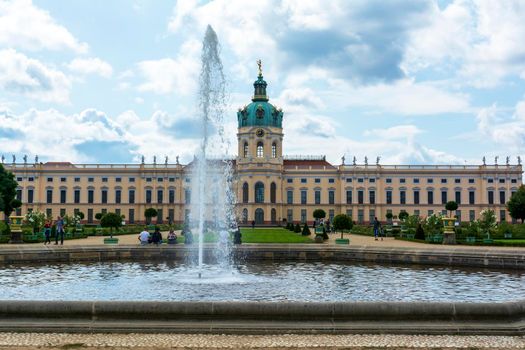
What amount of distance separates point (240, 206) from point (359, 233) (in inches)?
1397

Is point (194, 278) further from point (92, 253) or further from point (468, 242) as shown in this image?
point (468, 242)

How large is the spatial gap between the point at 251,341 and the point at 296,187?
262 ft

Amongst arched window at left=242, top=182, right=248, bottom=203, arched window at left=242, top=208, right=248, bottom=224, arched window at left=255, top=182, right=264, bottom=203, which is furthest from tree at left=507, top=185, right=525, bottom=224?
arched window at left=242, top=182, right=248, bottom=203

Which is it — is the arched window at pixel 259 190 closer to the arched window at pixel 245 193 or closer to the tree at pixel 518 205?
the arched window at pixel 245 193

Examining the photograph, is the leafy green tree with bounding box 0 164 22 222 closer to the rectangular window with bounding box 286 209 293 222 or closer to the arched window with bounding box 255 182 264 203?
the arched window with bounding box 255 182 264 203

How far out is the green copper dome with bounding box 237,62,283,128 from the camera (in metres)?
87.2

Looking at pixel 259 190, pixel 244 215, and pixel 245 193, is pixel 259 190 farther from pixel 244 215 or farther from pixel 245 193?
pixel 244 215

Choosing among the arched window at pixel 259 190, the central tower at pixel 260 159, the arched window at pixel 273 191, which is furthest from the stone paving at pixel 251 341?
the arched window at pixel 273 191

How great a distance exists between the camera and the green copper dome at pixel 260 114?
8725 centimetres

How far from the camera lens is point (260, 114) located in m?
87.3

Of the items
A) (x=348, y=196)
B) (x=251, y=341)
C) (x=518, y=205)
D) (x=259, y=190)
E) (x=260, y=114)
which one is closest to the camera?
(x=251, y=341)

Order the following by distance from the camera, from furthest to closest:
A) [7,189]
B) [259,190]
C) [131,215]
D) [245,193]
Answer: [131,215], [259,190], [245,193], [7,189]

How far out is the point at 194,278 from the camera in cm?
1817

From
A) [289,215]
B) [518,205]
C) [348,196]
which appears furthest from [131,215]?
[518,205]
